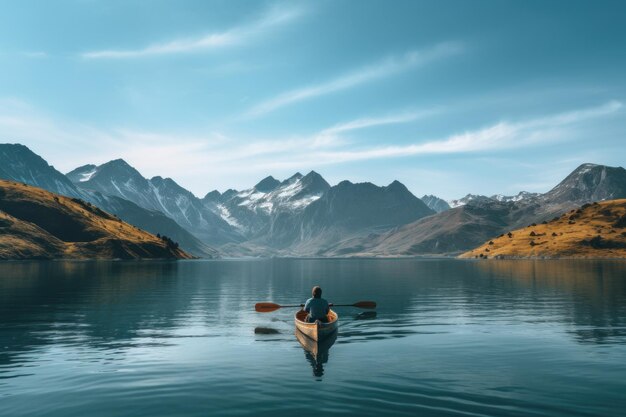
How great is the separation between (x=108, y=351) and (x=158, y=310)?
91.6 ft

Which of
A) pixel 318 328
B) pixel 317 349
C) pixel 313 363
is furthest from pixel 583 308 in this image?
pixel 313 363

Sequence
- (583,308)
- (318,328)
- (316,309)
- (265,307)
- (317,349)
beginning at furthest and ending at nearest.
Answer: (583,308) < (265,307) < (316,309) < (318,328) < (317,349)

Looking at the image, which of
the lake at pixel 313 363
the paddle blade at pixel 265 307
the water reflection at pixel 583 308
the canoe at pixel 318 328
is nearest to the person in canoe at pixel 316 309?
the canoe at pixel 318 328

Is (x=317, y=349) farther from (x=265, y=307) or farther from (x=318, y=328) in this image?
(x=265, y=307)

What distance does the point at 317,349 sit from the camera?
123 feet

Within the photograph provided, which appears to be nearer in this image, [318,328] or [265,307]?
[318,328]

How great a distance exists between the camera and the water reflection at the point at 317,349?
106ft

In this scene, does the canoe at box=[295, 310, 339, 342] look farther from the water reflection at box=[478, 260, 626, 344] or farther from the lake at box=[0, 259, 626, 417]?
the water reflection at box=[478, 260, 626, 344]

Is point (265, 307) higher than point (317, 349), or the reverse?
point (265, 307)

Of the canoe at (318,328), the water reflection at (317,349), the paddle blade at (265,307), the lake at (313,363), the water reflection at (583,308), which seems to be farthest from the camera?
the paddle blade at (265,307)

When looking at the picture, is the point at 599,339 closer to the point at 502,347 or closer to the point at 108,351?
the point at 502,347

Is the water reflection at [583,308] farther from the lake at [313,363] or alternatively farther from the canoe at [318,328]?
the canoe at [318,328]

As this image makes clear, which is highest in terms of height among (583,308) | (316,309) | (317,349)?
(316,309)

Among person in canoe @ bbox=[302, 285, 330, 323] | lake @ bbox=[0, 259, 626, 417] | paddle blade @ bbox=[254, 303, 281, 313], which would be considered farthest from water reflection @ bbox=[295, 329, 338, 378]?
paddle blade @ bbox=[254, 303, 281, 313]
